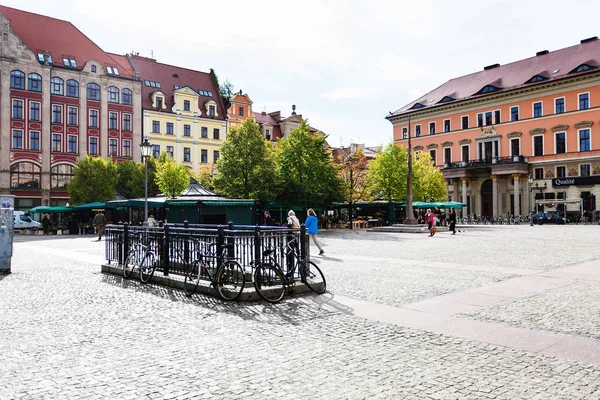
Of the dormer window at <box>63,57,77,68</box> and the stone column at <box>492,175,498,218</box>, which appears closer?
the dormer window at <box>63,57,77,68</box>

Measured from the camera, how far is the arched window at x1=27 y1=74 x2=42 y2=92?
54.2 meters

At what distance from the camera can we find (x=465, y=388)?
15.3ft

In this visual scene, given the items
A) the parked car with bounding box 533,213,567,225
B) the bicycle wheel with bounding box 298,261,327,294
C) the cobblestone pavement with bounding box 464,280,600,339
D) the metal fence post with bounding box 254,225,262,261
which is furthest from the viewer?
the parked car with bounding box 533,213,567,225

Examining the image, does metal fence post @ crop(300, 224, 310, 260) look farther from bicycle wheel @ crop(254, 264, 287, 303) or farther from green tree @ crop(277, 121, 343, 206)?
green tree @ crop(277, 121, 343, 206)

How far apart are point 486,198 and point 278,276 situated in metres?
62.1

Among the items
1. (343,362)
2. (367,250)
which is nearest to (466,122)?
(367,250)

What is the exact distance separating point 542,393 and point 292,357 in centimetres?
267

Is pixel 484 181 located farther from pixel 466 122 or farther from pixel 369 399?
pixel 369 399

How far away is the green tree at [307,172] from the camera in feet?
131

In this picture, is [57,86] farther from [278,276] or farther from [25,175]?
[278,276]

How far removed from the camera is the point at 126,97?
61.9 meters

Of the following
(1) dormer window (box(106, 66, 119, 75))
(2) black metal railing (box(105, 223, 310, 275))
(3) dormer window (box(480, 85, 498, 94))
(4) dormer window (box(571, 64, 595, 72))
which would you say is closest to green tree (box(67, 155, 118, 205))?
(1) dormer window (box(106, 66, 119, 75))

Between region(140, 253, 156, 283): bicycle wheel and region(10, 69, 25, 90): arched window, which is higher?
region(10, 69, 25, 90): arched window

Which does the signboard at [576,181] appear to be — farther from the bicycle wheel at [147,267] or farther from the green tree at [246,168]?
the bicycle wheel at [147,267]
